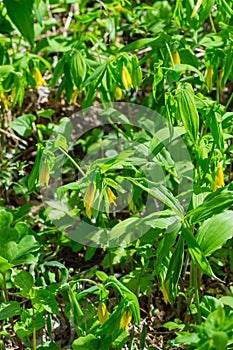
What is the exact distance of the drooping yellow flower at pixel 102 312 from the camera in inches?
70.2

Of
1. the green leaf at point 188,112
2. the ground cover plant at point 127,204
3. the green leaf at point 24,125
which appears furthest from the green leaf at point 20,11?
the green leaf at point 24,125

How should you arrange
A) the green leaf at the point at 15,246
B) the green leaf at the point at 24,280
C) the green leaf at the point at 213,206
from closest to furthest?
the green leaf at the point at 213,206
the green leaf at the point at 24,280
the green leaf at the point at 15,246

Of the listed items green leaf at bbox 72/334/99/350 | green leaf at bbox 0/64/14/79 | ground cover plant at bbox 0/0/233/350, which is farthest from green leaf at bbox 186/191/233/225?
green leaf at bbox 0/64/14/79

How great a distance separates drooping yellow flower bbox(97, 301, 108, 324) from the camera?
1784mm

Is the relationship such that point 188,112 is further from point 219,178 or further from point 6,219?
point 6,219

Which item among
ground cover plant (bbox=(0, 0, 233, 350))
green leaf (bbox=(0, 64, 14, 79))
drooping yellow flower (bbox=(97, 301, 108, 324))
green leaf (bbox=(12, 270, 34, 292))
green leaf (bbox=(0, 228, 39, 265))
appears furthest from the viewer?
green leaf (bbox=(0, 64, 14, 79))

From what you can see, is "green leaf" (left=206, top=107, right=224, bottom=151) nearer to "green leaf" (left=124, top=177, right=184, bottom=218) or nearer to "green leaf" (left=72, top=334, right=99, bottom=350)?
"green leaf" (left=124, top=177, right=184, bottom=218)

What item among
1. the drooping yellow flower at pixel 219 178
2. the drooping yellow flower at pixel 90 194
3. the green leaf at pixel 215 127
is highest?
the green leaf at pixel 215 127

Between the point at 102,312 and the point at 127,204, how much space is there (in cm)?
76

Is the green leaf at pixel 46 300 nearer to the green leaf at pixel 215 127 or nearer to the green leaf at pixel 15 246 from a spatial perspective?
the green leaf at pixel 15 246

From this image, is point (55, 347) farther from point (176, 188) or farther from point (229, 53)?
point (229, 53)

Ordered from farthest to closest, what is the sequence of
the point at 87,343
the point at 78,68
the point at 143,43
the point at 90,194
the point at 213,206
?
the point at 78,68 → the point at 143,43 → the point at 90,194 → the point at 87,343 → the point at 213,206

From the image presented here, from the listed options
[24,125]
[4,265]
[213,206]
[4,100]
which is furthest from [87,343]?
[4,100]

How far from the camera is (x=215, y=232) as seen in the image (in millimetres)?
1645
